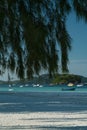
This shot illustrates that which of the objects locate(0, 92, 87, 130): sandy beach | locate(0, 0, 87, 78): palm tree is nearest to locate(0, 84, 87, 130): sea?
locate(0, 92, 87, 130): sandy beach

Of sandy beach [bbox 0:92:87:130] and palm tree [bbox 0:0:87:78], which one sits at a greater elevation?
palm tree [bbox 0:0:87:78]

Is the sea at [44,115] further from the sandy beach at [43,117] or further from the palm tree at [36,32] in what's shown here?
the palm tree at [36,32]

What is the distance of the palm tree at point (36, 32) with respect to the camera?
10.8 ft

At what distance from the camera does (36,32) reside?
3.22 m

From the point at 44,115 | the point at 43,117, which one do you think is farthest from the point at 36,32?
the point at 44,115

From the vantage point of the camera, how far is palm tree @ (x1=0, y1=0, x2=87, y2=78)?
3.29 meters

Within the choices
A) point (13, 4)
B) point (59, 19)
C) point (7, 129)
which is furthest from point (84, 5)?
point (7, 129)

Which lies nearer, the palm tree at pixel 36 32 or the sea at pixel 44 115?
the palm tree at pixel 36 32

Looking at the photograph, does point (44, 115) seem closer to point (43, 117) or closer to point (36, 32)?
point (43, 117)

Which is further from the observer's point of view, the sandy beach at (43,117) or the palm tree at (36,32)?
the sandy beach at (43,117)

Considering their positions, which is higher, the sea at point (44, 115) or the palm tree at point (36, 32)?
the palm tree at point (36, 32)

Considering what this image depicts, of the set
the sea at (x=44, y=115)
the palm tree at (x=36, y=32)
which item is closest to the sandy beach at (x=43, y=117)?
the sea at (x=44, y=115)

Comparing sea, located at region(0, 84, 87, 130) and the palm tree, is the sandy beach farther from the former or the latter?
the palm tree

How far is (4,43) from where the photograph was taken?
135 inches
